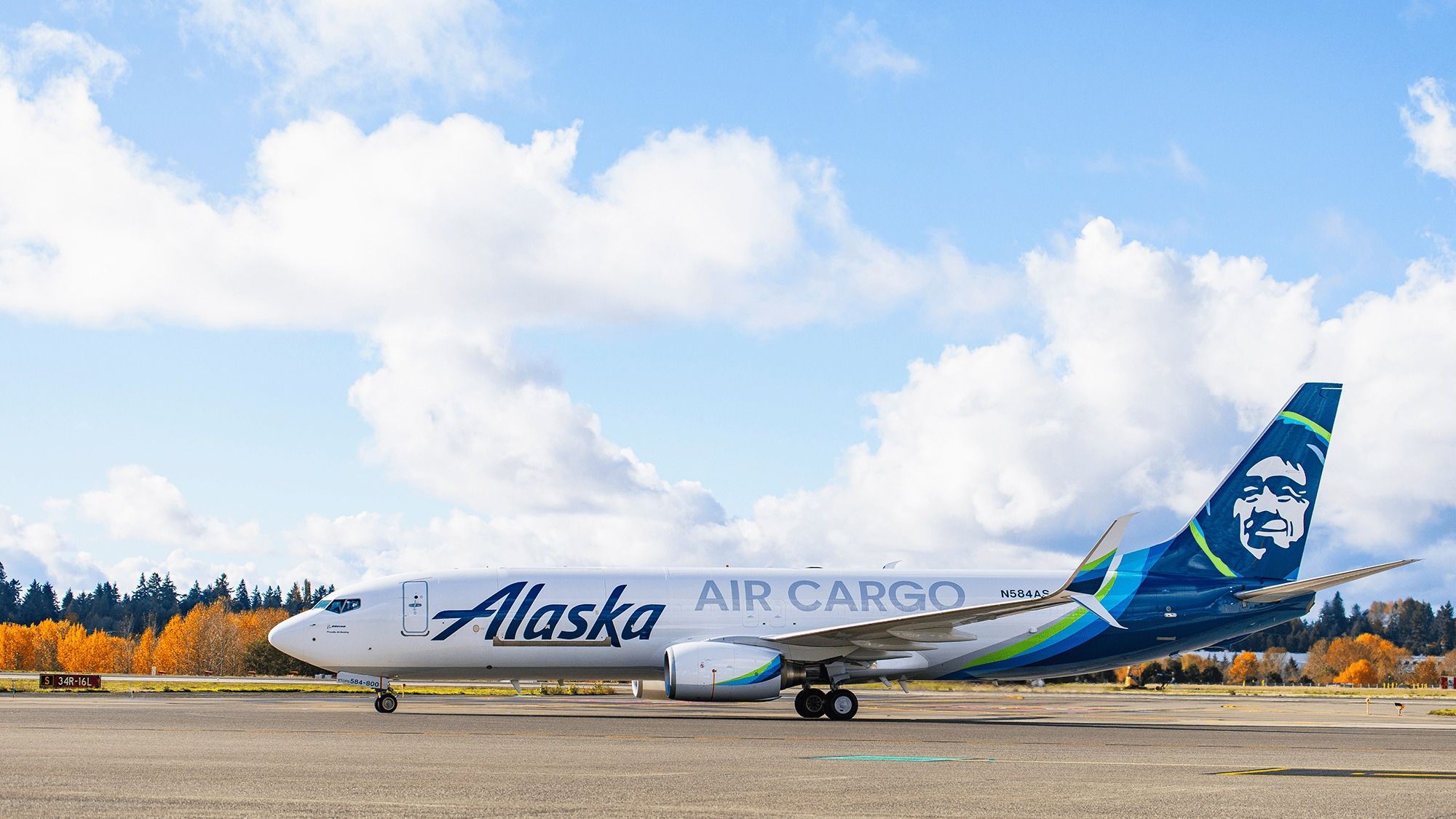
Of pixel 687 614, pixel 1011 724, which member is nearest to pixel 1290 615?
pixel 1011 724

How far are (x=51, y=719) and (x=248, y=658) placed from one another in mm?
66957

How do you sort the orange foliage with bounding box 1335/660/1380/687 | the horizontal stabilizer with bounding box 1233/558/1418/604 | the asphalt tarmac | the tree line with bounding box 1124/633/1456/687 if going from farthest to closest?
the orange foliage with bounding box 1335/660/1380/687
the tree line with bounding box 1124/633/1456/687
the horizontal stabilizer with bounding box 1233/558/1418/604
the asphalt tarmac

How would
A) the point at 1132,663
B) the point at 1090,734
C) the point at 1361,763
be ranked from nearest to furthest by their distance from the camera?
the point at 1361,763, the point at 1090,734, the point at 1132,663

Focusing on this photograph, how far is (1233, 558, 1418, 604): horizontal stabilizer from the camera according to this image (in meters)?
30.0

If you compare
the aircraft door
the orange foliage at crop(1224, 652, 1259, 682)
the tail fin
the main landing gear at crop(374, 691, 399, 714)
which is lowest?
the orange foliage at crop(1224, 652, 1259, 682)

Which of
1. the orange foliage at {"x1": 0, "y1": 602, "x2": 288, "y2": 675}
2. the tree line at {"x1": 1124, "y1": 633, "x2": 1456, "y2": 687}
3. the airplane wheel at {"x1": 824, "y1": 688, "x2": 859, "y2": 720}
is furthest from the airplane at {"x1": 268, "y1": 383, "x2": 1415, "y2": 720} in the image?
the orange foliage at {"x1": 0, "y1": 602, "x2": 288, "y2": 675}

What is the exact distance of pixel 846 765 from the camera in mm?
17000

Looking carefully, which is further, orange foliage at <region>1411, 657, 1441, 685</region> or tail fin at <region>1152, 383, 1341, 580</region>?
orange foliage at <region>1411, 657, 1441, 685</region>

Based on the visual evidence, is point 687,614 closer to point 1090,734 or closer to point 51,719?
point 1090,734

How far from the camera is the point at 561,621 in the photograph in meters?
32.4

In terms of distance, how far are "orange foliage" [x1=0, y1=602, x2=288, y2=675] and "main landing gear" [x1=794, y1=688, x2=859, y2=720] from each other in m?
85.3

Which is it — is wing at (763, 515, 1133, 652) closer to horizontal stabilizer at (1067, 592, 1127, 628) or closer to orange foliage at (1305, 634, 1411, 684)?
horizontal stabilizer at (1067, 592, 1127, 628)

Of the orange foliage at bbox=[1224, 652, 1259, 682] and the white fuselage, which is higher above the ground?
the white fuselage

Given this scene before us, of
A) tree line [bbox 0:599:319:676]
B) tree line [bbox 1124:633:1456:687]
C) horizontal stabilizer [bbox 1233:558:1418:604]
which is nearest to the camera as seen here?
horizontal stabilizer [bbox 1233:558:1418:604]
